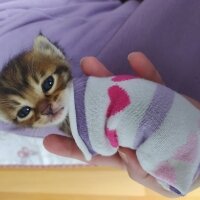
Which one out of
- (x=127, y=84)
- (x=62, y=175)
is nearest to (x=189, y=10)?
(x=127, y=84)

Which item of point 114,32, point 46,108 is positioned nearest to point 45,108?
point 46,108

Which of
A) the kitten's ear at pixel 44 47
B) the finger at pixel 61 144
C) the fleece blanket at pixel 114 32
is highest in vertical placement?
the kitten's ear at pixel 44 47

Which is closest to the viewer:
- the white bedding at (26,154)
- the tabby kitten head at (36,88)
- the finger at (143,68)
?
the tabby kitten head at (36,88)

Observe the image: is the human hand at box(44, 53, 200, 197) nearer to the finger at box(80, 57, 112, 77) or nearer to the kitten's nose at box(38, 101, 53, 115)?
the finger at box(80, 57, 112, 77)

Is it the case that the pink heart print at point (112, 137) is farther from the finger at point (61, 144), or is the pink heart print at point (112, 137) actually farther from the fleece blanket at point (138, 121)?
the finger at point (61, 144)

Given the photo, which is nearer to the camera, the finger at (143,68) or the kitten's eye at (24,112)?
the kitten's eye at (24,112)

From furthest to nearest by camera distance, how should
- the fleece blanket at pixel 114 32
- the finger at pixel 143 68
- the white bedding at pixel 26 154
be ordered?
the white bedding at pixel 26 154
the fleece blanket at pixel 114 32
the finger at pixel 143 68

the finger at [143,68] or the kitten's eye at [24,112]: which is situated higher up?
the finger at [143,68]

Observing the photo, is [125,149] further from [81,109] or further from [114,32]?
[114,32]

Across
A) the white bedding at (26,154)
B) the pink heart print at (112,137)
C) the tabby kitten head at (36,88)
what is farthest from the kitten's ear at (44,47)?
the white bedding at (26,154)
